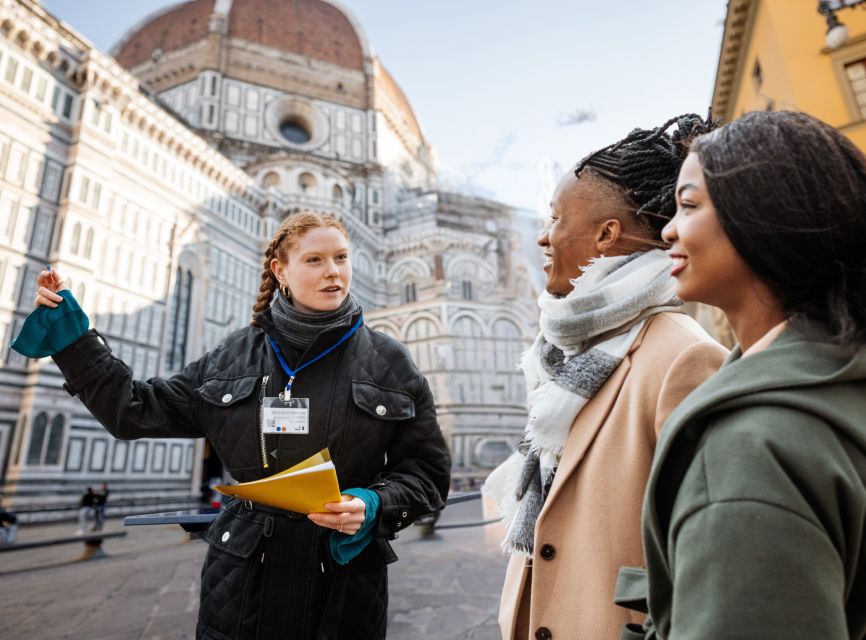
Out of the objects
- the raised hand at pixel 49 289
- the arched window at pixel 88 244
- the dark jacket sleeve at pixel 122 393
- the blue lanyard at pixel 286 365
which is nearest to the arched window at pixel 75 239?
the arched window at pixel 88 244

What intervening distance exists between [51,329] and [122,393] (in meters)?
0.30

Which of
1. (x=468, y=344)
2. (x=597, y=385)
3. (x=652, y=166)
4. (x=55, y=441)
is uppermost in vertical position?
(x=468, y=344)

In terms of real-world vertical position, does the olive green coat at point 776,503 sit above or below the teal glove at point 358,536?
above

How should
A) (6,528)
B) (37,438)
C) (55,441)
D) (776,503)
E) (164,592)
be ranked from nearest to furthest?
(776,503)
(164,592)
(6,528)
(37,438)
(55,441)

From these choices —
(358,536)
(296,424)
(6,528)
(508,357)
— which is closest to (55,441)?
(6,528)

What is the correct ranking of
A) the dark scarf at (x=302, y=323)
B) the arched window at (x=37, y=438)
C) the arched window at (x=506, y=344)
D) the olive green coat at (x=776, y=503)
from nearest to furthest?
the olive green coat at (x=776, y=503), the dark scarf at (x=302, y=323), the arched window at (x=37, y=438), the arched window at (x=506, y=344)

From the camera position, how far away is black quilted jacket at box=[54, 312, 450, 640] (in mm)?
1554

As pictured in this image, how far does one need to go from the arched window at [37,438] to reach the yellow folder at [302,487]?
624 inches

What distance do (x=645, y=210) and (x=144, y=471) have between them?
715 inches

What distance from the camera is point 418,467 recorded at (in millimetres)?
1776

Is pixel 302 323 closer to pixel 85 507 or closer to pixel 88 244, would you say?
pixel 85 507

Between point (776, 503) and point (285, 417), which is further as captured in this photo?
point (285, 417)

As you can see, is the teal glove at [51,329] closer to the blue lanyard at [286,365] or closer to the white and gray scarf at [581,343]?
the blue lanyard at [286,365]

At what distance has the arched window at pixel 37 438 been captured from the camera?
1333 cm
